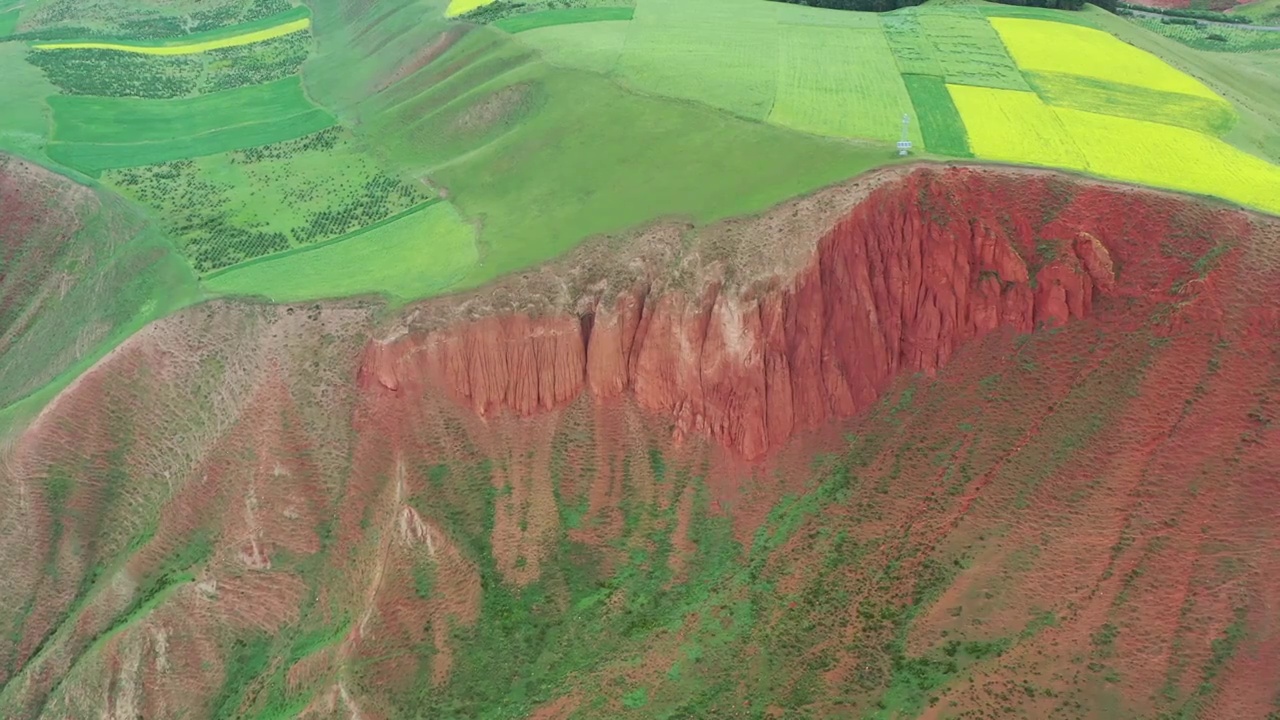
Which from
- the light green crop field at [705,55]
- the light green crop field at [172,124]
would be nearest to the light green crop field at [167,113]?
the light green crop field at [172,124]

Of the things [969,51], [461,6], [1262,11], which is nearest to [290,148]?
[461,6]

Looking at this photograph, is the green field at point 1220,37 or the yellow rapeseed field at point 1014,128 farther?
the green field at point 1220,37

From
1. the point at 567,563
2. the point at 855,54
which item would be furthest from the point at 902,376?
the point at 855,54

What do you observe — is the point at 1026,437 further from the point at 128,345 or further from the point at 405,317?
the point at 128,345

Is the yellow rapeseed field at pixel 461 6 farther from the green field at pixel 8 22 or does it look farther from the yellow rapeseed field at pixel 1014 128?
the green field at pixel 8 22

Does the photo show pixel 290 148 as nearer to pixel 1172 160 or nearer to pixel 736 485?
pixel 736 485

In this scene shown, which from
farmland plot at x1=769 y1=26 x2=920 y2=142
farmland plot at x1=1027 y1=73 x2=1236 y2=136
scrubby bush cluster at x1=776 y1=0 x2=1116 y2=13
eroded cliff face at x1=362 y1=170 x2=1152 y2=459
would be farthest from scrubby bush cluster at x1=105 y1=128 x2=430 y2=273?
scrubby bush cluster at x1=776 y1=0 x2=1116 y2=13

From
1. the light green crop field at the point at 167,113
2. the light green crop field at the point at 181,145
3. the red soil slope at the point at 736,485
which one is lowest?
the red soil slope at the point at 736,485

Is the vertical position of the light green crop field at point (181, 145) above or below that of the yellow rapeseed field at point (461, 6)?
below
